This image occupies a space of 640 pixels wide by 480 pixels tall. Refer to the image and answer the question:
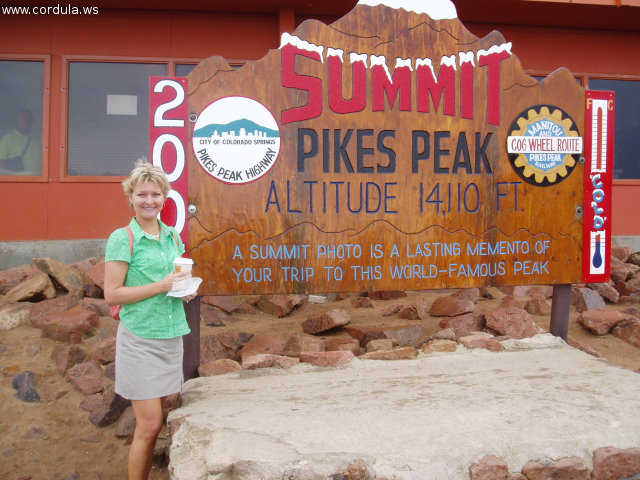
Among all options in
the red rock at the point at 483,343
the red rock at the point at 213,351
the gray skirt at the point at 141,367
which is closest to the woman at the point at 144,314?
the gray skirt at the point at 141,367

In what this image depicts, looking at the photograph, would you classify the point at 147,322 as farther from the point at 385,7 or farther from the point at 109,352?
the point at 385,7

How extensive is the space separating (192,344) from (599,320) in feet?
11.8

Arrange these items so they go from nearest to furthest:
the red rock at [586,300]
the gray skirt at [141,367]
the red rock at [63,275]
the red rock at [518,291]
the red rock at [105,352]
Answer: the gray skirt at [141,367] < the red rock at [105,352] < the red rock at [63,275] < the red rock at [586,300] < the red rock at [518,291]

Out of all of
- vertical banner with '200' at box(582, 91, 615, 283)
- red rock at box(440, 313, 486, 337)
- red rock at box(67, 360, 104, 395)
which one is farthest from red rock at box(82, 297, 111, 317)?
vertical banner with '200' at box(582, 91, 615, 283)

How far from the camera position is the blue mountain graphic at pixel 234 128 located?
3471mm

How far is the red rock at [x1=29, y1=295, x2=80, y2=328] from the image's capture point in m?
4.43

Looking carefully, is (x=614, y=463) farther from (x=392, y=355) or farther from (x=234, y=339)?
(x=234, y=339)

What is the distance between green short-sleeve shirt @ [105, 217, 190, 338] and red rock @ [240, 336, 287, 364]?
1.38m

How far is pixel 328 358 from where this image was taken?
3555 millimetres

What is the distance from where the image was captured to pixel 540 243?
4.02 meters

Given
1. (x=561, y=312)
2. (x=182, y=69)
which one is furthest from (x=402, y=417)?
(x=182, y=69)

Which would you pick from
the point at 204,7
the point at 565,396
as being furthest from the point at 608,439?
the point at 204,7

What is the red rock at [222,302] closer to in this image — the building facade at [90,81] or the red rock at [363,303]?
the red rock at [363,303]

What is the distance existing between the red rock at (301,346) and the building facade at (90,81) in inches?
161
